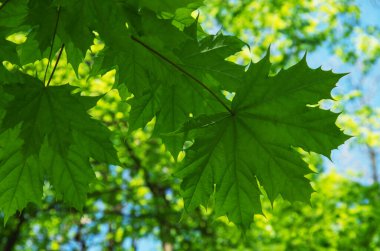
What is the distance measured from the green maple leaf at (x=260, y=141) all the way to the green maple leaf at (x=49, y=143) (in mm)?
445

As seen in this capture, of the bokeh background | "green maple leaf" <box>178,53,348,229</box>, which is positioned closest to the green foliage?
"green maple leaf" <box>178,53,348,229</box>

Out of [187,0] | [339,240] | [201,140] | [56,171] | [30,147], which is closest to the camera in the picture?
[187,0]

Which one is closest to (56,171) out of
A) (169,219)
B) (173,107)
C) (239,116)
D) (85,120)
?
(85,120)

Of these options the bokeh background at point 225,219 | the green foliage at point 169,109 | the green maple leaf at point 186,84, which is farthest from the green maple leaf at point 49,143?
the bokeh background at point 225,219

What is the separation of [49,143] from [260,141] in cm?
86

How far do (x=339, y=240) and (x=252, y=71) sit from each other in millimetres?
7632

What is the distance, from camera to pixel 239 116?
175 cm

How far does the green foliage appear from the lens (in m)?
1.49

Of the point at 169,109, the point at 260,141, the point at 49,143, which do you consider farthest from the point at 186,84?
the point at 49,143

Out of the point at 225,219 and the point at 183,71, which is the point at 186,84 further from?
the point at 225,219

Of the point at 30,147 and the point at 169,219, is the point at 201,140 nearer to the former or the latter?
the point at 30,147

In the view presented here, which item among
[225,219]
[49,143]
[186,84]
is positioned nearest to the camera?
[49,143]

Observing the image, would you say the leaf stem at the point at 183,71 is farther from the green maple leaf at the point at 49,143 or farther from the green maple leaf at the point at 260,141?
the green maple leaf at the point at 49,143

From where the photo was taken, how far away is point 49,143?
1.60 metres
